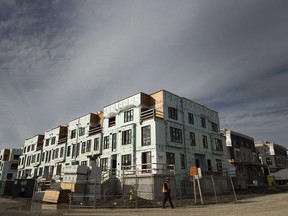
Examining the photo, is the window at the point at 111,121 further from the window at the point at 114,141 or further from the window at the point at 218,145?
the window at the point at 218,145

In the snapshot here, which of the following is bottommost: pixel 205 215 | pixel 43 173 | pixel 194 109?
pixel 205 215

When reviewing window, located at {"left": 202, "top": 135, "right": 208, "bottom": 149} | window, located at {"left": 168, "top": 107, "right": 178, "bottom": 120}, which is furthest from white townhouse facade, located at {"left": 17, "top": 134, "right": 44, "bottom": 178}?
window, located at {"left": 202, "top": 135, "right": 208, "bottom": 149}

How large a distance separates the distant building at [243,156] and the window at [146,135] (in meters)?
27.7

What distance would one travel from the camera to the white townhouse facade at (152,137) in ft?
95.5

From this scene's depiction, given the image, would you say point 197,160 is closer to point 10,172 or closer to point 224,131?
point 224,131

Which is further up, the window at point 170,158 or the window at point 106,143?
the window at point 106,143

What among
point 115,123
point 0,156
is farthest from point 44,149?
point 0,156

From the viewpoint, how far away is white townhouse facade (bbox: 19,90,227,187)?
95.5 feet

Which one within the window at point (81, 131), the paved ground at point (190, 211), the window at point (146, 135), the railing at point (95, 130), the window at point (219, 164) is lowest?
the paved ground at point (190, 211)

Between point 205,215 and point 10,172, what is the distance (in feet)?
262

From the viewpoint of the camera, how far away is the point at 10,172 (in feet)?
249

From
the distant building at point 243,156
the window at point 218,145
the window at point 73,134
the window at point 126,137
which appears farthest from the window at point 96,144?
the distant building at point 243,156

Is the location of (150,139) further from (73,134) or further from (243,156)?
(243,156)

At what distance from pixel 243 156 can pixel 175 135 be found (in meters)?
30.5
